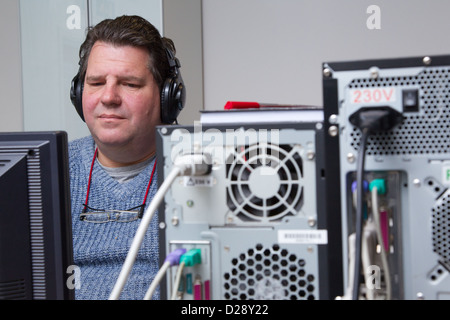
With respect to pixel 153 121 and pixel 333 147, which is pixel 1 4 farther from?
pixel 333 147

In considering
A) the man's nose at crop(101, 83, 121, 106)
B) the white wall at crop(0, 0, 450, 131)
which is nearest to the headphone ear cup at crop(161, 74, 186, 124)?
the man's nose at crop(101, 83, 121, 106)

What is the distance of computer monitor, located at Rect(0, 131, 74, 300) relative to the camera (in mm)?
685

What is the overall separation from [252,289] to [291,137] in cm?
21

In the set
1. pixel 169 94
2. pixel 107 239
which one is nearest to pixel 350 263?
pixel 107 239

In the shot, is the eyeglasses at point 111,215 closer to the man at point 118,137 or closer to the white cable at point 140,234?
the man at point 118,137

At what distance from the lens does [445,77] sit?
0.64m

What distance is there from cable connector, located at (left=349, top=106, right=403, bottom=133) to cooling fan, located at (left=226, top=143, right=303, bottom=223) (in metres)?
0.09

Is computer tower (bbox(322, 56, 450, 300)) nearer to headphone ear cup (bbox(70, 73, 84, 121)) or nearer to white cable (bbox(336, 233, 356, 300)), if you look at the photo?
white cable (bbox(336, 233, 356, 300))

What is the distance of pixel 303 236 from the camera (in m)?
0.69

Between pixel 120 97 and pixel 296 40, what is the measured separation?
137 centimetres

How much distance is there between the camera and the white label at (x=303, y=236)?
69cm

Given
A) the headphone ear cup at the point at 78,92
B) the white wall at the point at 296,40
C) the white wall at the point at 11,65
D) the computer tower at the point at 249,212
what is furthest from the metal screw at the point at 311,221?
the white wall at the point at 11,65

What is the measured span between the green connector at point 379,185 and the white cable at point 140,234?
0.24 m
